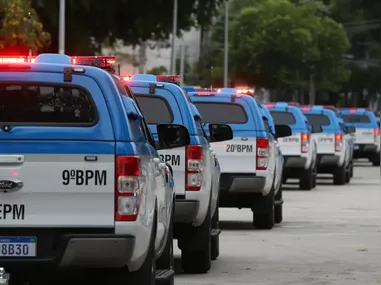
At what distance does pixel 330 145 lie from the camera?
34.4 metres

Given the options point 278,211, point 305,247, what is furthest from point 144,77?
point 278,211

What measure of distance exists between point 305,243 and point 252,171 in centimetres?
151

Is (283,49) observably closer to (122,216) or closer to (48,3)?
(48,3)

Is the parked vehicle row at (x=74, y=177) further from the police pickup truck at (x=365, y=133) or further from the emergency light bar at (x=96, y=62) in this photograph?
the police pickup truck at (x=365, y=133)

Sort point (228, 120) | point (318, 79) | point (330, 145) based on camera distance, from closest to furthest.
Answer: point (228, 120) < point (330, 145) < point (318, 79)

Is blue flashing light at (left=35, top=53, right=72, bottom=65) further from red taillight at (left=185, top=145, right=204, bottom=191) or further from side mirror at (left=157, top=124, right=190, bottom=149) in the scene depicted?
red taillight at (left=185, top=145, right=204, bottom=191)

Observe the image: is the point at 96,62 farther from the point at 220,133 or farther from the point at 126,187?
the point at 220,133

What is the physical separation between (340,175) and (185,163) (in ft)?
71.5

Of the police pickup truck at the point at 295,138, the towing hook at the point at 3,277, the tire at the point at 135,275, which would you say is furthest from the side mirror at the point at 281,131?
the towing hook at the point at 3,277

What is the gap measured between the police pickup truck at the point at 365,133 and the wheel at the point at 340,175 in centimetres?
1086

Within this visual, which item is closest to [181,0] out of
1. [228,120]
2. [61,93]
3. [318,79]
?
[318,79]

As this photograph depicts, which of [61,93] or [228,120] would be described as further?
[228,120]

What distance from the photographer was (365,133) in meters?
46.9

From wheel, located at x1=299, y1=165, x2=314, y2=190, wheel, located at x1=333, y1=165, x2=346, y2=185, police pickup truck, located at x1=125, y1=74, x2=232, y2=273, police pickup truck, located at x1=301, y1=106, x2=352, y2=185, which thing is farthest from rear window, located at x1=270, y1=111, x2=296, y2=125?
police pickup truck, located at x1=125, y1=74, x2=232, y2=273
